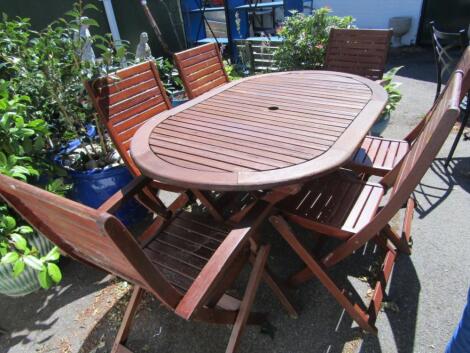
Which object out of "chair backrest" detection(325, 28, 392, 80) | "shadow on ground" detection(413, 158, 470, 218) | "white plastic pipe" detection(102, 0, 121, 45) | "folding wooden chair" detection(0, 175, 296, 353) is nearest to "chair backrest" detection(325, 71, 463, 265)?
"folding wooden chair" detection(0, 175, 296, 353)

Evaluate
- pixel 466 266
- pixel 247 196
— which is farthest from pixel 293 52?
pixel 466 266

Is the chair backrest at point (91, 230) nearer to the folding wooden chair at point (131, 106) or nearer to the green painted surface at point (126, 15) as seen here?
the folding wooden chair at point (131, 106)

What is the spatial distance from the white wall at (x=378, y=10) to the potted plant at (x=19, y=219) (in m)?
8.00

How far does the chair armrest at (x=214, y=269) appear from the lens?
3.75 ft

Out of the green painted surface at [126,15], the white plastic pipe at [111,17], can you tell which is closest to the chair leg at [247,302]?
the white plastic pipe at [111,17]

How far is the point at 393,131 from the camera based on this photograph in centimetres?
391

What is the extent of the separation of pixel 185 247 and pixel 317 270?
2.36ft

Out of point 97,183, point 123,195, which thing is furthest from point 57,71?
point 123,195

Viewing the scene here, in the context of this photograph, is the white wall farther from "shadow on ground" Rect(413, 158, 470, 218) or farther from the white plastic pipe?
"shadow on ground" Rect(413, 158, 470, 218)

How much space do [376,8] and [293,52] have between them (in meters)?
5.00

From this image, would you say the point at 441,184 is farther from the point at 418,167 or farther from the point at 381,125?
the point at 418,167

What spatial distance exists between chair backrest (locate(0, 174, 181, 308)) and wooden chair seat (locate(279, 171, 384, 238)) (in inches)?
36.0

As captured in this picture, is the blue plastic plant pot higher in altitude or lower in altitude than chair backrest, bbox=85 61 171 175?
lower

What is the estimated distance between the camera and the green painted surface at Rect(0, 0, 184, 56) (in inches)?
194
